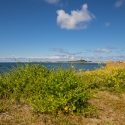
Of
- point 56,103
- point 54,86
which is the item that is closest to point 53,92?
point 54,86

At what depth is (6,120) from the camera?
4.98 m

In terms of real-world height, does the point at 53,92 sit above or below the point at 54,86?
below

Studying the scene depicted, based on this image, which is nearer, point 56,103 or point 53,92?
point 56,103

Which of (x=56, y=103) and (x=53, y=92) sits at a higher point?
(x=53, y=92)

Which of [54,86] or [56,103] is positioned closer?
[56,103]

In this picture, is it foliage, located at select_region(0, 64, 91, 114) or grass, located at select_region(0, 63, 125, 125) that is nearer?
grass, located at select_region(0, 63, 125, 125)

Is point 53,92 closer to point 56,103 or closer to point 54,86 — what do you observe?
point 54,86

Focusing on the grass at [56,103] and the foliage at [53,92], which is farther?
the foliage at [53,92]

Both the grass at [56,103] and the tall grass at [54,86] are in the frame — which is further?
the tall grass at [54,86]

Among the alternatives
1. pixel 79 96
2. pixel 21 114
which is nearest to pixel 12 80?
pixel 21 114

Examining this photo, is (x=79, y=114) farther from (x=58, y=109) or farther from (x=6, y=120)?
(x=6, y=120)

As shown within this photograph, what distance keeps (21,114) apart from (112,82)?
5699 millimetres

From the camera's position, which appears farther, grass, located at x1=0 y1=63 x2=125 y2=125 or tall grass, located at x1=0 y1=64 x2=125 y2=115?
tall grass, located at x1=0 y1=64 x2=125 y2=115

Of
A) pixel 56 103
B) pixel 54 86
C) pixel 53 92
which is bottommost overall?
pixel 56 103
